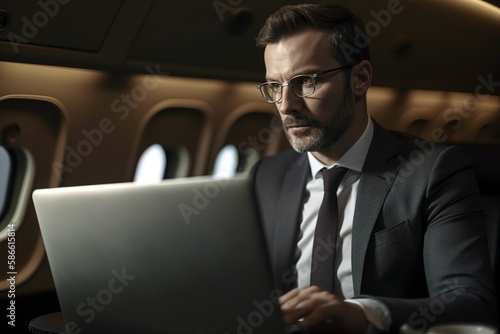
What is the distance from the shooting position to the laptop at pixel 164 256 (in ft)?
4.98

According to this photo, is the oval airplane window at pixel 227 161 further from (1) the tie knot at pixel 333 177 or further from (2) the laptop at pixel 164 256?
(2) the laptop at pixel 164 256

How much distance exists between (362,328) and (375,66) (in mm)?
5790

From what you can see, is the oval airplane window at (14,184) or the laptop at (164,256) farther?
the oval airplane window at (14,184)

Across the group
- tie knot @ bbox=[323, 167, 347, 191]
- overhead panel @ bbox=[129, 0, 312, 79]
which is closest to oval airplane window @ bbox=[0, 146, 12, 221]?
overhead panel @ bbox=[129, 0, 312, 79]

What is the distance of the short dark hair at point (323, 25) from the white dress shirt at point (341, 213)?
0.27 metres

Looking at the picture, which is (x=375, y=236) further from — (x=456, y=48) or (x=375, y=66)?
(x=456, y=48)

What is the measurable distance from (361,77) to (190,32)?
261 cm

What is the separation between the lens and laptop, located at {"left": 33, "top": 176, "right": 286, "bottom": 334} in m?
1.52

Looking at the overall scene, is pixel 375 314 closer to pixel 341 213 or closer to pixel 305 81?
pixel 341 213

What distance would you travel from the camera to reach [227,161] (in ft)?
21.8

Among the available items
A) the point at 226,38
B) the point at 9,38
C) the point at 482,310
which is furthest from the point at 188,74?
the point at 482,310

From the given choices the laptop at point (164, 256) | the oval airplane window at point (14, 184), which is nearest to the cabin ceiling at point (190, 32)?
the oval airplane window at point (14, 184)

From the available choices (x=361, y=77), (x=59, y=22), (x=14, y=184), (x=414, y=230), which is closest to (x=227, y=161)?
(x=14, y=184)

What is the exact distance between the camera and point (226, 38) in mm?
5293
